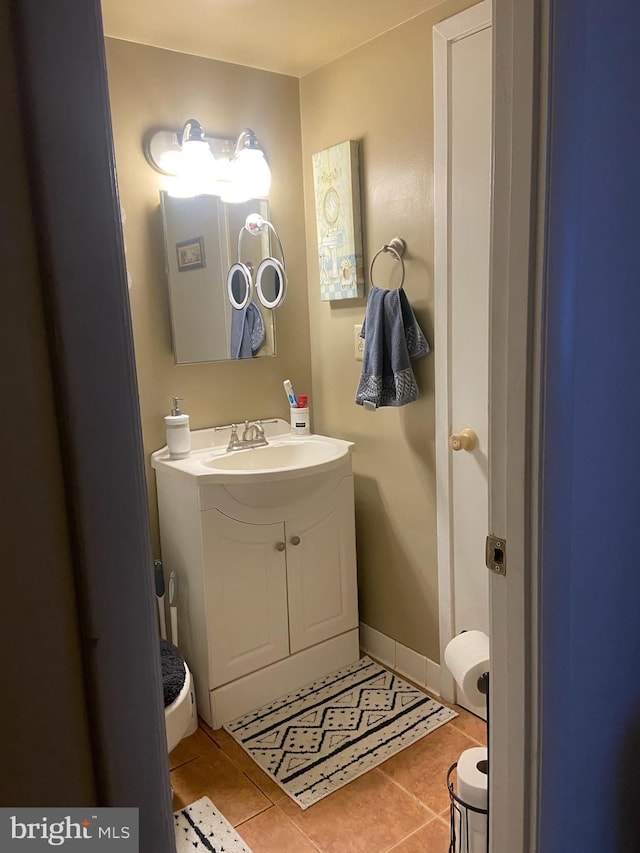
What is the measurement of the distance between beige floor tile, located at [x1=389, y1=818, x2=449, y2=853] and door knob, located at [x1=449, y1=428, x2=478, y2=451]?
1.04m

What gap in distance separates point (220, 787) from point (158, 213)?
6.03 feet

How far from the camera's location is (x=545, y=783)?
1105mm

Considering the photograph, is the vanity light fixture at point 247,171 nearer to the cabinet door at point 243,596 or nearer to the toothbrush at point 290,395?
the toothbrush at point 290,395

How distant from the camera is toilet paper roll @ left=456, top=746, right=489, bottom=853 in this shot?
1368 millimetres

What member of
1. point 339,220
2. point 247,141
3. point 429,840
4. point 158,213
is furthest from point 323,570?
point 247,141

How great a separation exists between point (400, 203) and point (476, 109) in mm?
397


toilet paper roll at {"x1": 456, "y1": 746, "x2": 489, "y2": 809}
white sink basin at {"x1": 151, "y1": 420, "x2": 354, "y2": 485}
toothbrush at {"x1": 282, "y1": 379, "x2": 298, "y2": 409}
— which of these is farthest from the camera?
toothbrush at {"x1": 282, "y1": 379, "x2": 298, "y2": 409}

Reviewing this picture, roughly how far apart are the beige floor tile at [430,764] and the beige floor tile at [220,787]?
39cm

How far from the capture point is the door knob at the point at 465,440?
2.03 metres

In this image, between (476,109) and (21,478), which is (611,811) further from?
(476,109)

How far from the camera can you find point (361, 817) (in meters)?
1.79

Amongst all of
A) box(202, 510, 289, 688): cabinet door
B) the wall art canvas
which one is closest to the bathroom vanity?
box(202, 510, 289, 688): cabinet door

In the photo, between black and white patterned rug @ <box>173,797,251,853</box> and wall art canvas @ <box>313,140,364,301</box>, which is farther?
wall art canvas @ <box>313,140,364,301</box>

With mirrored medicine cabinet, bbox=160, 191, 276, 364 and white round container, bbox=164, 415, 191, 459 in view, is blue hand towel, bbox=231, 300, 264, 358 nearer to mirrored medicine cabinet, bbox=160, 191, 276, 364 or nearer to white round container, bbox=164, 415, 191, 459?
mirrored medicine cabinet, bbox=160, 191, 276, 364
